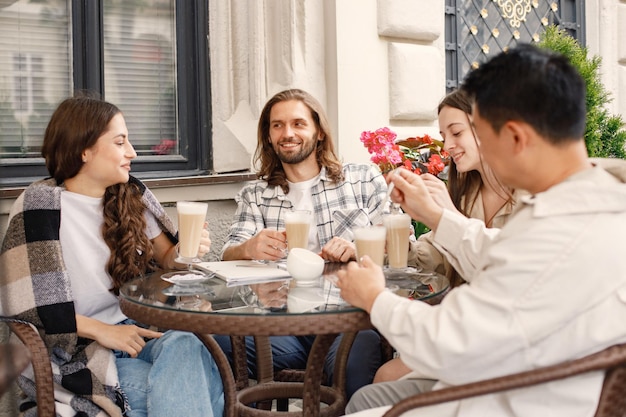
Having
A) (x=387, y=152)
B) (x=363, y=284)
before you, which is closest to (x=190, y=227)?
(x=363, y=284)

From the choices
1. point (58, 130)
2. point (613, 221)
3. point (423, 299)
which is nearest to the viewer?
point (613, 221)

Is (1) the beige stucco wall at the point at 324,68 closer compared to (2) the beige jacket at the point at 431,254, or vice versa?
(2) the beige jacket at the point at 431,254

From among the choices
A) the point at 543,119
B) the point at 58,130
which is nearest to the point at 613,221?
the point at 543,119

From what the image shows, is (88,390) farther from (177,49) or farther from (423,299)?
(177,49)

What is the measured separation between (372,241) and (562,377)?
831 mm

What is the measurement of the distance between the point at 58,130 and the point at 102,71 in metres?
1.09

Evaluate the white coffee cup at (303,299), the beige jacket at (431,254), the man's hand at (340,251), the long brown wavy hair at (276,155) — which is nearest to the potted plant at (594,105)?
the long brown wavy hair at (276,155)

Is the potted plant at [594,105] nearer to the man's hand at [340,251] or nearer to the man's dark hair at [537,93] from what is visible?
the man's hand at [340,251]

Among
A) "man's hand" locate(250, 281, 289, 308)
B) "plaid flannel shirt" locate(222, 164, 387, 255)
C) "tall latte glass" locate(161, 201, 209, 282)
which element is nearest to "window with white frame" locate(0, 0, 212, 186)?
"plaid flannel shirt" locate(222, 164, 387, 255)

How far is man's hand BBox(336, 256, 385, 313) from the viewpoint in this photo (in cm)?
161

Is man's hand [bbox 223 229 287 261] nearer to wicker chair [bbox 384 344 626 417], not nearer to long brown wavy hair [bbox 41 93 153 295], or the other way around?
long brown wavy hair [bbox 41 93 153 295]

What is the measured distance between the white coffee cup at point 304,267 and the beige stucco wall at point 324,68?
5.20 feet

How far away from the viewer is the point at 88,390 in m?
2.23

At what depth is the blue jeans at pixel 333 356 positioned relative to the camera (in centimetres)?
261
